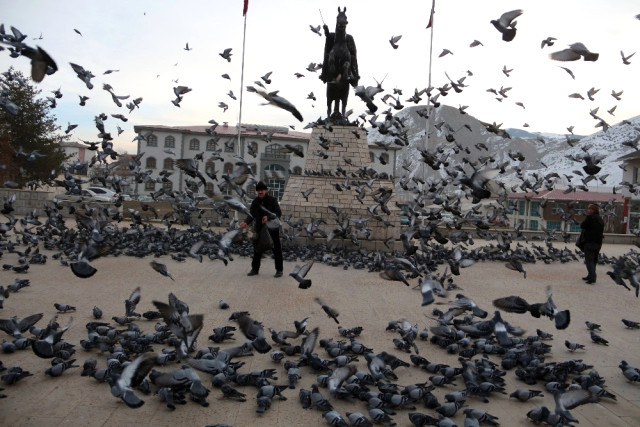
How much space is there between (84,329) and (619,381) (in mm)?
6054

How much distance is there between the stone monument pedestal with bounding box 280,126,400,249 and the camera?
15.4 metres

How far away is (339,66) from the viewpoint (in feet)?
54.9

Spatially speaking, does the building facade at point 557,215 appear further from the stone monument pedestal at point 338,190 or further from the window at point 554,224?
the stone monument pedestal at point 338,190

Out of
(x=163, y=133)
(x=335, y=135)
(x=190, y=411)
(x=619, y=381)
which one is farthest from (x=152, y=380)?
(x=163, y=133)

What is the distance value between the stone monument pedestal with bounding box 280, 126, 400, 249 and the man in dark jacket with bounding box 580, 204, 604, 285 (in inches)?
215

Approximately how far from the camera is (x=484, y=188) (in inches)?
223

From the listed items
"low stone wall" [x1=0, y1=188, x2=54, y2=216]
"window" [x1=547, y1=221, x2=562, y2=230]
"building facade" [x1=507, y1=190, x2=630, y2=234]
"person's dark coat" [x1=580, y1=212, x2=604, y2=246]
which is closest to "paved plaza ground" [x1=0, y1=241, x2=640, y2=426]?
"person's dark coat" [x1=580, y1=212, x2=604, y2=246]

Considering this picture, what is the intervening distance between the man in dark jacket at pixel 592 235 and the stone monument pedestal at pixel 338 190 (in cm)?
545

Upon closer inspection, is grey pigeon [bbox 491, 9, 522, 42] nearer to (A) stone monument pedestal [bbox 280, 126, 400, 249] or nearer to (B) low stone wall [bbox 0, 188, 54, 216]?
(A) stone monument pedestal [bbox 280, 126, 400, 249]

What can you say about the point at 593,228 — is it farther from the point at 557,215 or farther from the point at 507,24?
the point at 557,215

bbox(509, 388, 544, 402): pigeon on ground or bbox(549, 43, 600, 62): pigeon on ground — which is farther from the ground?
bbox(549, 43, 600, 62): pigeon on ground

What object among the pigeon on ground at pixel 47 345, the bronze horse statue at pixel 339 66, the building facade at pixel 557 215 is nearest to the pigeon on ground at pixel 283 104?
the pigeon on ground at pixel 47 345

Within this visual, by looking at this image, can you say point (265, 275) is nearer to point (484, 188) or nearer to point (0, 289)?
point (0, 289)

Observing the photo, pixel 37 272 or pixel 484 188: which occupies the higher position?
pixel 484 188
